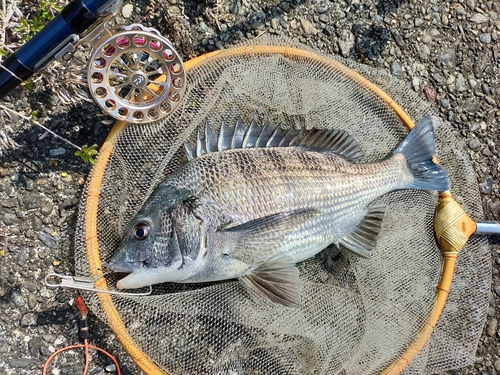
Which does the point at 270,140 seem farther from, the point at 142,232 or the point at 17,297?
the point at 17,297

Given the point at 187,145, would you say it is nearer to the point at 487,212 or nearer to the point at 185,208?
the point at 185,208

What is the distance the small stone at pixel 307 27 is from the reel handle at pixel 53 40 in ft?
5.08

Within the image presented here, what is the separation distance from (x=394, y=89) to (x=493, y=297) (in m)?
1.75

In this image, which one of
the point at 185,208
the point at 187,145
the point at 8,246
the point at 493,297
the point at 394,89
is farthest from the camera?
the point at 493,297

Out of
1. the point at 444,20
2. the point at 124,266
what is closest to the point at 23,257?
the point at 124,266

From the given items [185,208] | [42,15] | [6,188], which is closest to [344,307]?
[185,208]

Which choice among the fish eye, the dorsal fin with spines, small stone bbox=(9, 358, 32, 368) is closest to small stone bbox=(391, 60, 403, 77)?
the dorsal fin with spines

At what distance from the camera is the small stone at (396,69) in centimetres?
342

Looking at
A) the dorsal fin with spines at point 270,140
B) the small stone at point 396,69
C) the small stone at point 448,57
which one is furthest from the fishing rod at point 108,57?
the small stone at point 448,57

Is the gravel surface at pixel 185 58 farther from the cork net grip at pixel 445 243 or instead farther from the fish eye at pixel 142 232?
the fish eye at pixel 142 232

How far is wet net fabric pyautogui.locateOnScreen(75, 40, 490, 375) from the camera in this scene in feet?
8.38

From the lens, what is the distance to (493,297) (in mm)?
3369

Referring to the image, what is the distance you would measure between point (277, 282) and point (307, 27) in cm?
193

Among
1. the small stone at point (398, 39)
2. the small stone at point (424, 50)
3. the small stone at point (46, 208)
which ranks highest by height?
the small stone at point (46, 208)
